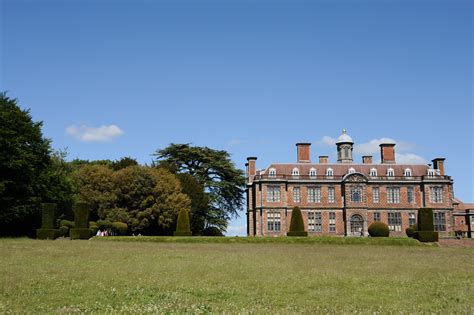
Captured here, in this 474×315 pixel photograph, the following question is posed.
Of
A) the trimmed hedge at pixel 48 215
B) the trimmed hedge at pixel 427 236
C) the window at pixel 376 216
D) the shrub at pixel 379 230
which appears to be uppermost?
the window at pixel 376 216

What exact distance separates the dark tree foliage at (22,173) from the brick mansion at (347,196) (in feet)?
89.4

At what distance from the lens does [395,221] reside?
65125 millimetres

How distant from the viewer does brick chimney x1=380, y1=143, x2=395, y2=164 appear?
68.2 meters

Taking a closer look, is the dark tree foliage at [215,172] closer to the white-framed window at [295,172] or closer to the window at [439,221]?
Result: the white-framed window at [295,172]

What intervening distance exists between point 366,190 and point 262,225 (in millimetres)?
12917

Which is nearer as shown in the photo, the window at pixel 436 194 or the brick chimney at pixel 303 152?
the window at pixel 436 194

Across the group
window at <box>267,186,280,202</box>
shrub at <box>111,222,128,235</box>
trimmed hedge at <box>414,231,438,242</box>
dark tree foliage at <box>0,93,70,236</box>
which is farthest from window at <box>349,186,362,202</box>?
dark tree foliage at <box>0,93,70,236</box>

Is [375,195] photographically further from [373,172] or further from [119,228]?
[119,228]

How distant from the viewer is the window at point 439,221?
210ft

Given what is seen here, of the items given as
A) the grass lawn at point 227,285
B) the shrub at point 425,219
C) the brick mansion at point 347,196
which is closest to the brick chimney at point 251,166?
the brick mansion at point 347,196

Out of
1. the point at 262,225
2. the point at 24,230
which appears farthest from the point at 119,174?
the point at 262,225

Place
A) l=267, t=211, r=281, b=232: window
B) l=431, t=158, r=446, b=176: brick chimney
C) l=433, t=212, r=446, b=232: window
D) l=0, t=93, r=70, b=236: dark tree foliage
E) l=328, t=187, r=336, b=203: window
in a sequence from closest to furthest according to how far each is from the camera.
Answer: l=0, t=93, r=70, b=236: dark tree foliage < l=267, t=211, r=281, b=232: window < l=433, t=212, r=446, b=232: window < l=328, t=187, r=336, b=203: window < l=431, t=158, r=446, b=176: brick chimney

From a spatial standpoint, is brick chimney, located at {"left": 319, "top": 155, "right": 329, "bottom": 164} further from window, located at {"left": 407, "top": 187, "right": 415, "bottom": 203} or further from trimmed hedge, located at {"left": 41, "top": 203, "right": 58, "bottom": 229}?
trimmed hedge, located at {"left": 41, "top": 203, "right": 58, "bottom": 229}

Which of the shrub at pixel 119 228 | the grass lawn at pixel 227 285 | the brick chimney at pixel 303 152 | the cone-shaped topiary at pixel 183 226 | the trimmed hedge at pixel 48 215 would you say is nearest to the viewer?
the grass lawn at pixel 227 285
